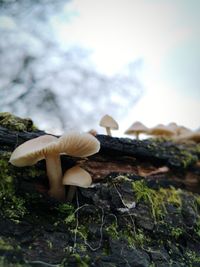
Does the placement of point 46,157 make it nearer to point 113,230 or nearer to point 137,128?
point 113,230

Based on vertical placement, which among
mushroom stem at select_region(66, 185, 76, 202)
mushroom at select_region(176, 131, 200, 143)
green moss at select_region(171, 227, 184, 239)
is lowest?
green moss at select_region(171, 227, 184, 239)

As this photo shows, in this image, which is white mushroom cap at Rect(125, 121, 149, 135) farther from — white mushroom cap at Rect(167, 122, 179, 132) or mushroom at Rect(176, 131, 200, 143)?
mushroom at Rect(176, 131, 200, 143)

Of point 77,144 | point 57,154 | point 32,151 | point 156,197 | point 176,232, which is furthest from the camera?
point 156,197

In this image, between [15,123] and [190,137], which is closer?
[15,123]

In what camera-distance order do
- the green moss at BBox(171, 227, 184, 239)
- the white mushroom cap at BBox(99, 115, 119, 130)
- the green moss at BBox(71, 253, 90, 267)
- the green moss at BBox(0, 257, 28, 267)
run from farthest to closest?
the white mushroom cap at BBox(99, 115, 119, 130)
the green moss at BBox(171, 227, 184, 239)
the green moss at BBox(71, 253, 90, 267)
the green moss at BBox(0, 257, 28, 267)

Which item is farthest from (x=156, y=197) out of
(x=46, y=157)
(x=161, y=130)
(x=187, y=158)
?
(x=161, y=130)

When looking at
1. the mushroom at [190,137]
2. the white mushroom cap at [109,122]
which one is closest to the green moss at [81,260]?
the mushroom at [190,137]

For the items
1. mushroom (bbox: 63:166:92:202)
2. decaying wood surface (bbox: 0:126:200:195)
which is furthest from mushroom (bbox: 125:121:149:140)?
mushroom (bbox: 63:166:92:202)

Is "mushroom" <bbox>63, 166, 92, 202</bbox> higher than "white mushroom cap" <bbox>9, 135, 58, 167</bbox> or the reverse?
the reverse
